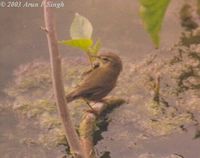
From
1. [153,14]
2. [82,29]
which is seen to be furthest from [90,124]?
[153,14]

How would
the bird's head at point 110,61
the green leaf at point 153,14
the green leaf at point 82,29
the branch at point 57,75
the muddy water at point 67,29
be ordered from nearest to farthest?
the green leaf at point 153,14, the branch at point 57,75, the green leaf at point 82,29, the bird's head at point 110,61, the muddy water at point 67,29

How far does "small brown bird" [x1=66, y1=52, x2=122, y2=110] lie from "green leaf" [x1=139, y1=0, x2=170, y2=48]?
1715mm

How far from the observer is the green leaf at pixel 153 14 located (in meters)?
0.64

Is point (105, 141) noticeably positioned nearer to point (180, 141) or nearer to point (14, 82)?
point (180, 141)

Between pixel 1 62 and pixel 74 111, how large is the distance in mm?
503

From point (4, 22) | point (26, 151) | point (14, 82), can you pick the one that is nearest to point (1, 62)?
point (14, 82)

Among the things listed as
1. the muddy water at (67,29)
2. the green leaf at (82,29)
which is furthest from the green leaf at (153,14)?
the muddy water at (67,29)

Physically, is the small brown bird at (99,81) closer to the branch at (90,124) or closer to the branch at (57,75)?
the branch at (90,124)

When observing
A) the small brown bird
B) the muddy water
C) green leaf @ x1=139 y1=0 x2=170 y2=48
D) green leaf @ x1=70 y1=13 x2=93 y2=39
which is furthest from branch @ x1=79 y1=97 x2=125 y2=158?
green leaf @ x1=139 y1=0 x2=170 y2=48

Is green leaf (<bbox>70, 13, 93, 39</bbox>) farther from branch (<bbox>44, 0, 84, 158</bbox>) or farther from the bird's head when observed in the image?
the bird's head

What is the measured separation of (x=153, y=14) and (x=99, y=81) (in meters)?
1.75

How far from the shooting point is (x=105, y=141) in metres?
2.43

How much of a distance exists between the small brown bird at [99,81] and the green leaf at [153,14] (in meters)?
1.71

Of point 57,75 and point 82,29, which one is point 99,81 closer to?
point 82,29
